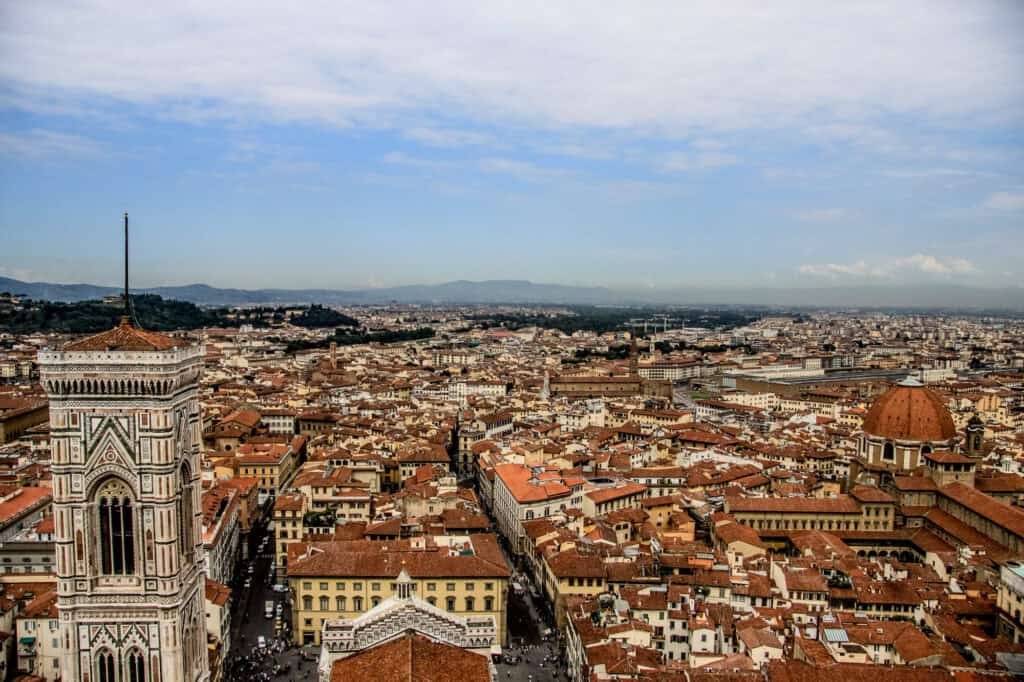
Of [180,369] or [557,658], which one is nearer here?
[180,369]

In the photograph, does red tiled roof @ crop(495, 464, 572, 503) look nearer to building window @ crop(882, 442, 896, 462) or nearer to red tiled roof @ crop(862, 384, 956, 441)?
building window @ crop(882, 442, 896, 462)

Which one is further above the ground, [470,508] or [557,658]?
[470,508]

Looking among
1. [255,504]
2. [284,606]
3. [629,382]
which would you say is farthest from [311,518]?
[629,382]

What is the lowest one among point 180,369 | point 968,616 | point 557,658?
point 557,658

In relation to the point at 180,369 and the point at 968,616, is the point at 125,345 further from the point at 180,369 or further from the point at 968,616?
the point at 968,616

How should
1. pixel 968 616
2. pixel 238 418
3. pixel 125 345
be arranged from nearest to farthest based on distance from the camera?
pixel 125 345 < pixel 968 616 < pixel 238 418

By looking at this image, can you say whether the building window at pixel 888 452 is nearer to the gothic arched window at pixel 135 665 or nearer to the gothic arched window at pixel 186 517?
the gothic arched window at pixel 186 517

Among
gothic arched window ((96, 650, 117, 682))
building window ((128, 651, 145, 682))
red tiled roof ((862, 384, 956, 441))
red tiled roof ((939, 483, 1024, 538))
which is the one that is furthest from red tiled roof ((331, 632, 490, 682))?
red tiled roof ((862, 384, 956, 441))
